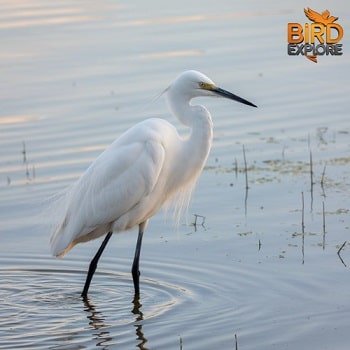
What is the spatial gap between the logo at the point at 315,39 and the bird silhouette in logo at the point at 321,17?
0.06m

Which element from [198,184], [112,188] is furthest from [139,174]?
[198,184]

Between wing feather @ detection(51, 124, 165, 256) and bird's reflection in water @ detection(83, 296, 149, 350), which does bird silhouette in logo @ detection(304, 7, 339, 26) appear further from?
bird's reflection in water @ detection(83, 296, 149, 350)

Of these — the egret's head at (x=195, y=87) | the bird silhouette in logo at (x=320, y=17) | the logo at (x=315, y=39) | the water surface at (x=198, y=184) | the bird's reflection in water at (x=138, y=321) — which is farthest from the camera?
the bird silhouette in logo at (x=320, y=17)

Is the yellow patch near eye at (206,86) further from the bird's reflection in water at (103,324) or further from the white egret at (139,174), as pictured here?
the bird's reflection in water at (103,324)

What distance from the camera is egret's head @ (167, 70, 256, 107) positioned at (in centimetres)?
670

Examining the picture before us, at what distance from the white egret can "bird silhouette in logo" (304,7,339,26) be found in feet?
20.7

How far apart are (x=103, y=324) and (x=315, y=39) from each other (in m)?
6.62

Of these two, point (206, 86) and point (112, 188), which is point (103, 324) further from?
point (206, 86)

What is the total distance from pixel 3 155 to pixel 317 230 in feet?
11.1

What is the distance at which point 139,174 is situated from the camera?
6.75 metres

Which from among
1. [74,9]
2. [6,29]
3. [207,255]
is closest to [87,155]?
[207,255]

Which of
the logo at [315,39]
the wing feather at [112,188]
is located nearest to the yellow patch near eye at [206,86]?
the wing feather at [112,188]

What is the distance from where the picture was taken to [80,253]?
7.64 metres

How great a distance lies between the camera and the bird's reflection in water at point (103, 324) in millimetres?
5918
